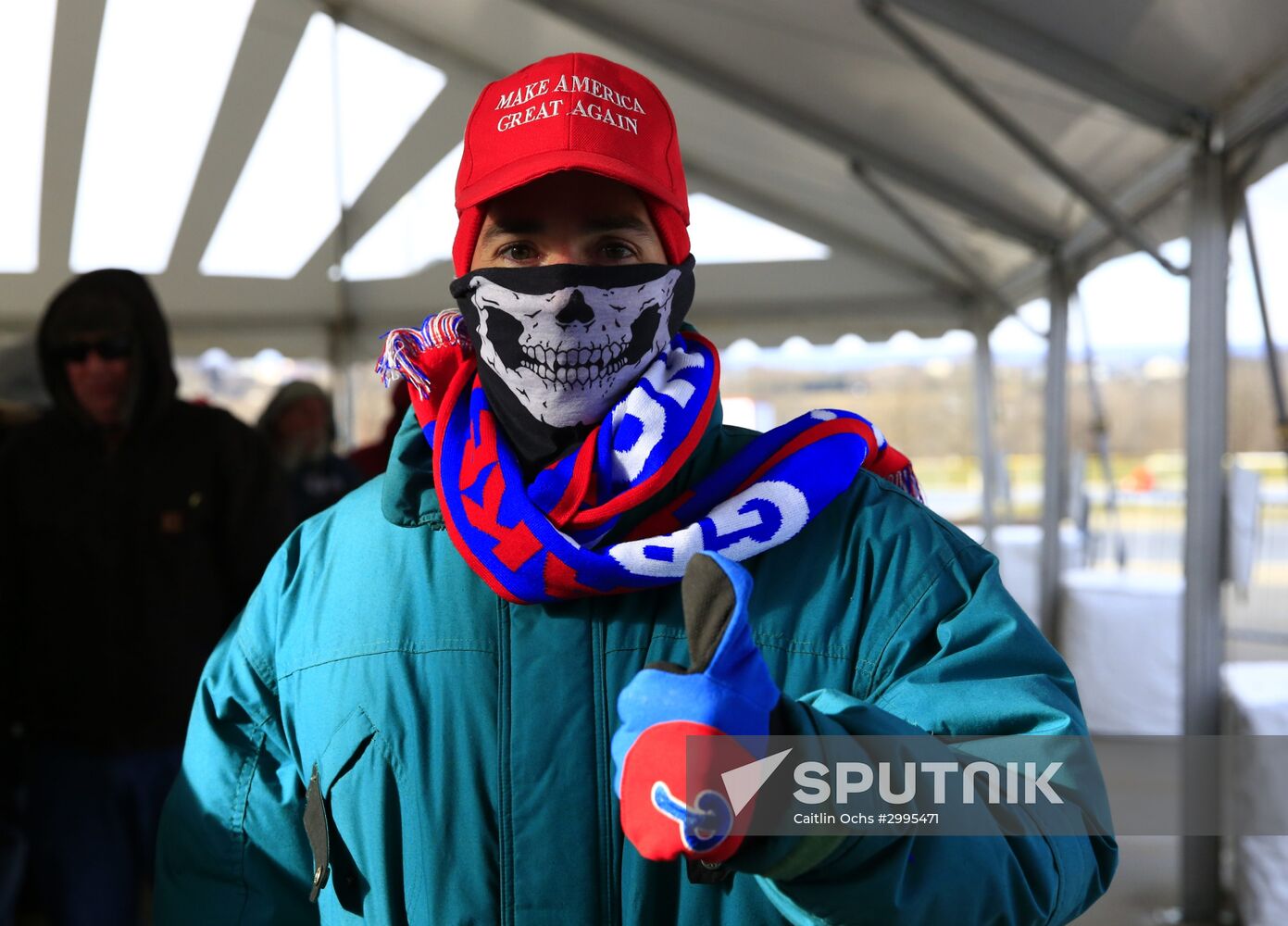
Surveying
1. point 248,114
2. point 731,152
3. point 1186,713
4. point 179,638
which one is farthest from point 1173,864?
point 248,114

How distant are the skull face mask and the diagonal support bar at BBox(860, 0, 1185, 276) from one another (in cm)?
333

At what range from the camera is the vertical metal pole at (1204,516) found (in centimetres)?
Answer: 411

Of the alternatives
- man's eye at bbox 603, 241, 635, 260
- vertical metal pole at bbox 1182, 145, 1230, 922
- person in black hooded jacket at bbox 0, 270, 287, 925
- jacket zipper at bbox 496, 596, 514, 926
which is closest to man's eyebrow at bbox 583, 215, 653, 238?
man's eye at bbox 603, 241, 635, 260

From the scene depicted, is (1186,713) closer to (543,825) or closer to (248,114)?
(543,825)

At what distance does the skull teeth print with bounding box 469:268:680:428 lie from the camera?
1.23 m

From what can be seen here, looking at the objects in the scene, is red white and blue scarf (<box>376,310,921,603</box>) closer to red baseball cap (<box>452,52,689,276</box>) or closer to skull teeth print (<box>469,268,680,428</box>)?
skull teeth print (<box>469,268,680,428</box>)

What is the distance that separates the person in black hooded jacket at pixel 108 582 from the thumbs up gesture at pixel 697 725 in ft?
7.67

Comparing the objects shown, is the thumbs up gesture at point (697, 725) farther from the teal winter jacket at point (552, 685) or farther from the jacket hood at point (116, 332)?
the jacket hood at point (116, 332)

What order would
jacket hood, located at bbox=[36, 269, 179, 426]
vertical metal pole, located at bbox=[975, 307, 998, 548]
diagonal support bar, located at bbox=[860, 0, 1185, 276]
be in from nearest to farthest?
jacket hood, located at bbox=[36, 269, 179, 426] → diagonal support bar, located at bbox=[860, 0, 1185, 276] → vertical metal pole, located at bbox=[975, 307, 998, 548]

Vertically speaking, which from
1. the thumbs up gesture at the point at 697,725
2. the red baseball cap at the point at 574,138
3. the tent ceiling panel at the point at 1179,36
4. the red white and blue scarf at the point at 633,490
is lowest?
the thumbs up gesture at the point at 697,725

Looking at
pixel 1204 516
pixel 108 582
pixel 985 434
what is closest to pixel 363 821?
pixel 108 582

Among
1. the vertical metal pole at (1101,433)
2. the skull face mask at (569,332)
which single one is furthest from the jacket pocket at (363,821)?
the vertical metal pole at (1101,433)

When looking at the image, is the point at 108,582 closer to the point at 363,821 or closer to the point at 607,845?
the point at 363,821

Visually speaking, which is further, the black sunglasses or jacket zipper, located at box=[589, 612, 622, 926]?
the black sunglasses
